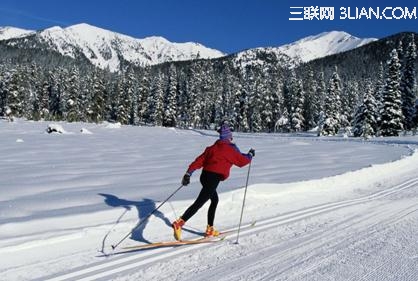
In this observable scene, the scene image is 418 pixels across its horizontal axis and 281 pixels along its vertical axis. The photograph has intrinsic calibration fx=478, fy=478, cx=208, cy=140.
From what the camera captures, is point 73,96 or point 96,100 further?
point 73,96

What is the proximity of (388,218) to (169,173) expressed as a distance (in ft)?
23.8

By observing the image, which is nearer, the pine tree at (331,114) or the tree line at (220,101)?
the tree line at (220,101)

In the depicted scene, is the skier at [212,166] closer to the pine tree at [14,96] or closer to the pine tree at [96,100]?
the pine tree at [14,96]

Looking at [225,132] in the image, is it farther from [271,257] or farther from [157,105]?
[157,105]

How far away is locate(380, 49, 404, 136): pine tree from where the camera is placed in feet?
159

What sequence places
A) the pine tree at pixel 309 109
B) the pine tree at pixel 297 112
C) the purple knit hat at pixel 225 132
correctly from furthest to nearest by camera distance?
the pine tree at pixel 309 109
the pine tree at pixel 297 112
the purple knit hat at pixel 225 132

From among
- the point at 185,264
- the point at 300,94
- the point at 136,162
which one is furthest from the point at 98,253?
the point at 300,94

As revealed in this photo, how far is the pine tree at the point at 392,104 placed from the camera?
48594 mm

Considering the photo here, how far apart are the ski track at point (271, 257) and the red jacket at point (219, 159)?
113 centimetres

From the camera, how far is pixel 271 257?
6.48 meters

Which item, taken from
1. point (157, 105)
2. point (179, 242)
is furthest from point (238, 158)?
point (157, 105)

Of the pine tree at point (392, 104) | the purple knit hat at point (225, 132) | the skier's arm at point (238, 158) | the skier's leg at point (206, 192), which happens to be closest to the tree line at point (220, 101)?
the pine tree at point (392, 104)

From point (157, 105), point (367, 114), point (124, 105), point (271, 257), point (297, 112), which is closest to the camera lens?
point (271, 257)

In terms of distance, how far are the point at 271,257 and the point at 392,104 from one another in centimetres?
4569
